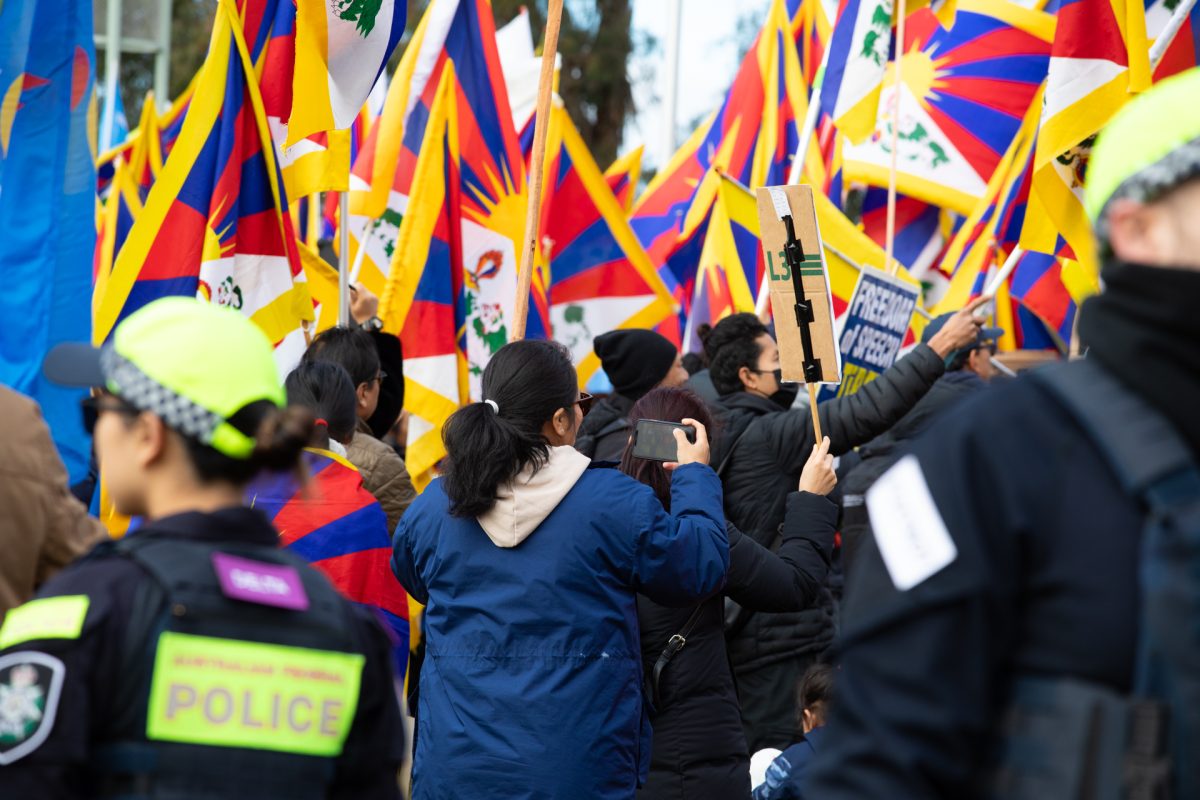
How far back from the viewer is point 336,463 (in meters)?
4.12

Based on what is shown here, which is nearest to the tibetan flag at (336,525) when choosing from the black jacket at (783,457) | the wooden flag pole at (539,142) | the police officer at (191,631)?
the wooden flag pole at (539,142)

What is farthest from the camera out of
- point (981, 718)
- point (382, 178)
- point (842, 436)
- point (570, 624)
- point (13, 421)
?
point (382, 178)

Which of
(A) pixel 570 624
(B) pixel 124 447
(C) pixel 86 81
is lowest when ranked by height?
(A) pixel 570 624

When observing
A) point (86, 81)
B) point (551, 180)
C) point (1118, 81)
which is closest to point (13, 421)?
point (86, 81)

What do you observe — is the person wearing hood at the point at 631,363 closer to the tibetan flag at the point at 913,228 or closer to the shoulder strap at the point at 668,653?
the shoulder strap at the point at 668,653

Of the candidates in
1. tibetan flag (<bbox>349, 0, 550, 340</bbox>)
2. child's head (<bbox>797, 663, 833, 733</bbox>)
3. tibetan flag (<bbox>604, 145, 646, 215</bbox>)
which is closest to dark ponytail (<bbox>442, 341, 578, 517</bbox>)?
child's head (<bbox>797, 663, 833, 733</bbox>)

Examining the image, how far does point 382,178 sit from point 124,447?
228 inches

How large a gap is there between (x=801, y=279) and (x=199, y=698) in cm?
330

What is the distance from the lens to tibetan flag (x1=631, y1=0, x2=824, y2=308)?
10312 millimetres

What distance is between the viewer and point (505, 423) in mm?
3670

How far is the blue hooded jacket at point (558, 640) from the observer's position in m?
3.52

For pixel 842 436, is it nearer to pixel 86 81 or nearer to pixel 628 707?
pixel 628 707

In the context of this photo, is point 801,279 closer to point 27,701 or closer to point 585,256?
point 27,701

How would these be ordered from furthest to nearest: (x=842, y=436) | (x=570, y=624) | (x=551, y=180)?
(x=551, y=180) < (x=842, y=436) < (x=570, y=624)
